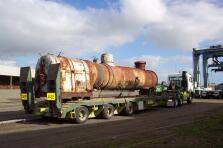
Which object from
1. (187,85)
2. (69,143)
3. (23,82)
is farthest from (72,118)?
(187,85)

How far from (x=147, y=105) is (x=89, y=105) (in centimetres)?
733

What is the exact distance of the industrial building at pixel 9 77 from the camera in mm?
81125

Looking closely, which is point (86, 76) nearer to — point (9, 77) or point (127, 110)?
point (127, 110)

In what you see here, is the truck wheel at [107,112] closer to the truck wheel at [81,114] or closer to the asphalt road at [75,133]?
the asphalt road at [75,133]

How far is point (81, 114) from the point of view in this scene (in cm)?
1981

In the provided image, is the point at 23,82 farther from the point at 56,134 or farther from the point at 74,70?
the point at 56,134

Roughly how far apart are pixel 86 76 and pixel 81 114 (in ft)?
7.42

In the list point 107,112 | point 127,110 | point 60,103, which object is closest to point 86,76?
point 107,112

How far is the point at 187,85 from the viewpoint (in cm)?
3712

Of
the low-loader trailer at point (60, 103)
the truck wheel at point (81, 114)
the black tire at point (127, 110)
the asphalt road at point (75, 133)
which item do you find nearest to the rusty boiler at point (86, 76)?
the low-loader trailer at point (60, 103)

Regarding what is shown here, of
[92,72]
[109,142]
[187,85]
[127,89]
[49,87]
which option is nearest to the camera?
[109,142]

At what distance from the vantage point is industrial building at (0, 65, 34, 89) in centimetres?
8112

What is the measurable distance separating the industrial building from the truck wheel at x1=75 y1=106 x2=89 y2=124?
208 feet

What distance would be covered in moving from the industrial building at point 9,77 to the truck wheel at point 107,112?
202 feet
